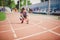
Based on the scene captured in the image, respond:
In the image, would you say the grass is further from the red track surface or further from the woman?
the woman

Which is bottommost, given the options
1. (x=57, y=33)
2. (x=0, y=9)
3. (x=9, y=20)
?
(x=57, y=33)

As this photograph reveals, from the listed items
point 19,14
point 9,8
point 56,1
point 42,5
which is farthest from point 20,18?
point 56,1

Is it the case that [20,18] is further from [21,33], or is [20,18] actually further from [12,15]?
[21,33]

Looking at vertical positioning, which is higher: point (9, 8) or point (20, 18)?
point (9, 8)

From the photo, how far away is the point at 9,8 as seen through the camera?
2463 millimetres

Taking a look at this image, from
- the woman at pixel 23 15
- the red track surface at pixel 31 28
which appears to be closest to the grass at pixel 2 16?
the red track surface at pixel 31 28

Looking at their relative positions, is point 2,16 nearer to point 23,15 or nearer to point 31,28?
point 23,15

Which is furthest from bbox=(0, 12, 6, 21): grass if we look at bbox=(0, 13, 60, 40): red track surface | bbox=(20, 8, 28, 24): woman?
bbox=(20, 8, 28, 24): woman

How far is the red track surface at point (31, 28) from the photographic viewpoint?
2.20 m

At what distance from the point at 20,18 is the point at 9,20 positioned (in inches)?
6.9

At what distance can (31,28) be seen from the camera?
2.35 metres

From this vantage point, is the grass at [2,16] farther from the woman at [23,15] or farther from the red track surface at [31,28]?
the woman at [23,15]

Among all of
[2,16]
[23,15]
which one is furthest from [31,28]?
[2,16]

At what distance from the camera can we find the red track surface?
2.20 metres
